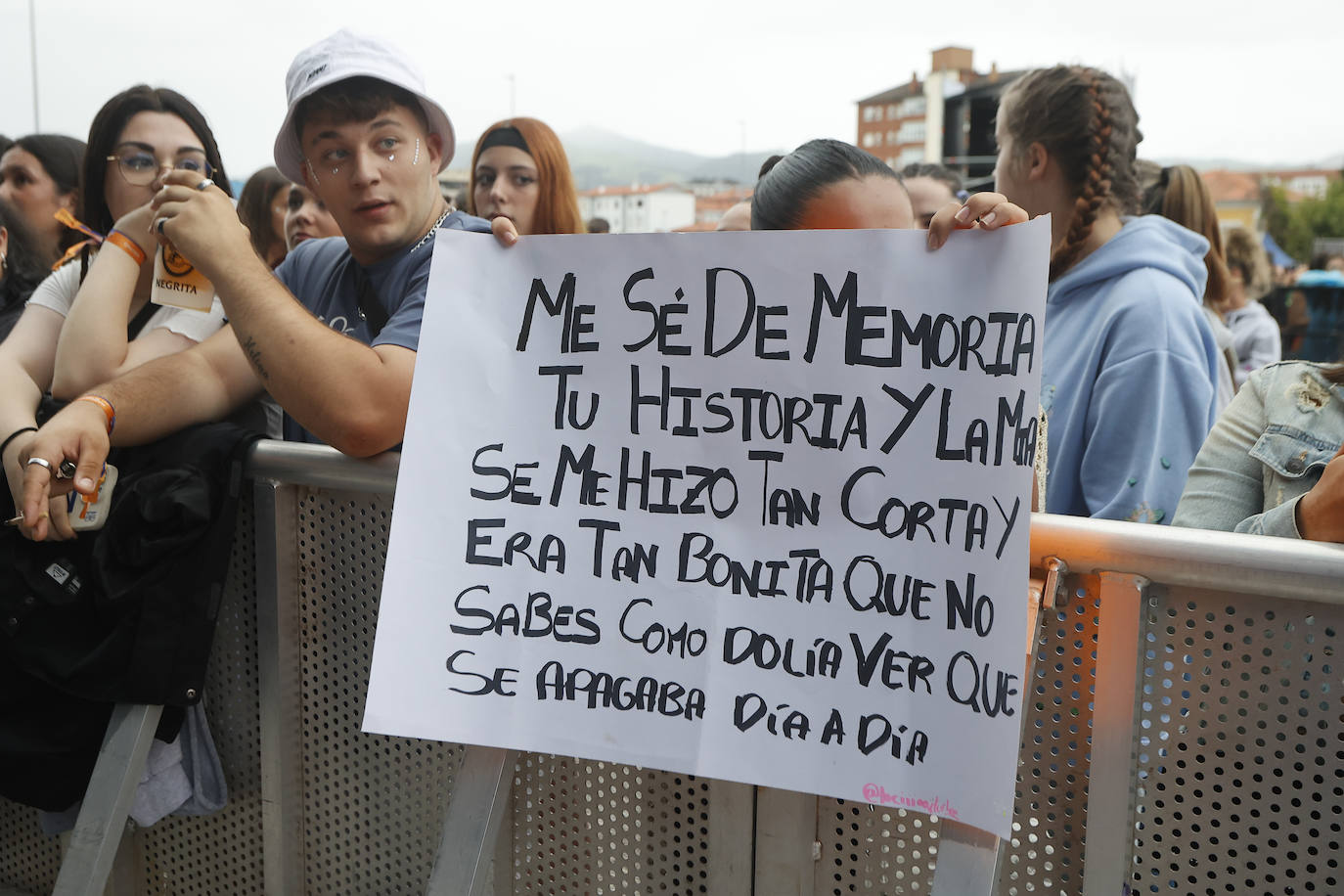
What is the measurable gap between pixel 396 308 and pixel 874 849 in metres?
1.41

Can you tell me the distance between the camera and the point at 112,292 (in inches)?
89.4

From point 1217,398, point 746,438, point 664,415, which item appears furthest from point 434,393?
point 1217,398

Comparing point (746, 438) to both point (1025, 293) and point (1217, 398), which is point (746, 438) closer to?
point (1025, 293)

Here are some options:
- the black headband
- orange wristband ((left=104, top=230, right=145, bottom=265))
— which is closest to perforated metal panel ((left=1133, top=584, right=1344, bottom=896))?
orange wristband ((left=104, top=230, right=145, bottom=265))

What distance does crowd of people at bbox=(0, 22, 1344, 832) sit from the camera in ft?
5.86

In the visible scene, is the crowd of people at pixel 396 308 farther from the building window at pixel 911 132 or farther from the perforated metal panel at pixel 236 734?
the building window at pixel 911 132

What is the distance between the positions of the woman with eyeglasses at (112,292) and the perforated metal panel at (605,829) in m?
1.03

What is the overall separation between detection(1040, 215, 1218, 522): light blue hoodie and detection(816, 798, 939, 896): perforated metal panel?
109 cm

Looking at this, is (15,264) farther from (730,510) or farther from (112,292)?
(730,510)

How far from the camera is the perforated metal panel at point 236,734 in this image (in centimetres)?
206

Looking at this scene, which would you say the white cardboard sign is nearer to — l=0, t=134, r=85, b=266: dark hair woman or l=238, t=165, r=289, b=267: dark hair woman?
l=0, t=134, r=85, b=266: dark hair woman

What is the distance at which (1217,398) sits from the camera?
2986mm

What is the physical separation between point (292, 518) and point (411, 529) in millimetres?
546
